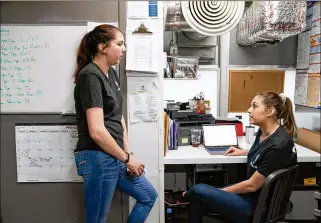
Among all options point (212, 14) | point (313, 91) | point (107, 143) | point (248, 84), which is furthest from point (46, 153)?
point (313, 91)

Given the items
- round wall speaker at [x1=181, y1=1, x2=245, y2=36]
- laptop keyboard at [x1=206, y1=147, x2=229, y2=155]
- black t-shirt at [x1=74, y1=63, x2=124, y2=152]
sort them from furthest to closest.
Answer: laptop keyboard at [x1=206, y1=147, x2=229, y2=155] → round wall speaker at [x1=181, y1=1, x2=245, y2=36] → black t-shirt at [x1=74, y1=63, x2=124, y2=152]

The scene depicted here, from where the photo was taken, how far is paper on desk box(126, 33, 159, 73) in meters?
1.82

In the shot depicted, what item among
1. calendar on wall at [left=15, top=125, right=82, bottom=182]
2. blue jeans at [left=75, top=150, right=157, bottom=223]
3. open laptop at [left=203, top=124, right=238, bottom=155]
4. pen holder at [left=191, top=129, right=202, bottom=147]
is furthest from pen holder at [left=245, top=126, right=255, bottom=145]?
calendar on wall at [left=15, top=125, right=82, bottom=182]

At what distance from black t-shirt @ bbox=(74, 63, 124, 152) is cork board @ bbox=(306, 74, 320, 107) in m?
1.68

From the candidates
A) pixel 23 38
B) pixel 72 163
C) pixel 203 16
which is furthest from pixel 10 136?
pixel 203 16

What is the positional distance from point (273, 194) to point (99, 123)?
999 millimetres

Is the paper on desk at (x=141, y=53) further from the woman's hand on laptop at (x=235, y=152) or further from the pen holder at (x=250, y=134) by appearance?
the pen holder at (x=250, y=134)

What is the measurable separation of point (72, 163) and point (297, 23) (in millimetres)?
2002

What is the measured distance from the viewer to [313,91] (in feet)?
8.06

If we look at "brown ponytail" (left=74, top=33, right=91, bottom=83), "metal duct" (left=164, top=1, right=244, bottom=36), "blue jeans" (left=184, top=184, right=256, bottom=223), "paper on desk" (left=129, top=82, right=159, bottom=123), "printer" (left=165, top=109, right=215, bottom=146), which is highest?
"metal duct" (left=164, top=1, right=244, bottom=36)

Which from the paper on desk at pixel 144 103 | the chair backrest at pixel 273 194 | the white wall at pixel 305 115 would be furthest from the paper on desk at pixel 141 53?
the white wall at pixel 305 115

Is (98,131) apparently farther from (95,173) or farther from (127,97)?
(127,97)

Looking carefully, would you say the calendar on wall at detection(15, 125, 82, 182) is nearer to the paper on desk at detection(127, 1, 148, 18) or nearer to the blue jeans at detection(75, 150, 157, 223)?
the blue jeans at detection(75, 150, 157, 223)

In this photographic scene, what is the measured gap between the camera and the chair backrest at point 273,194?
4.91ft
